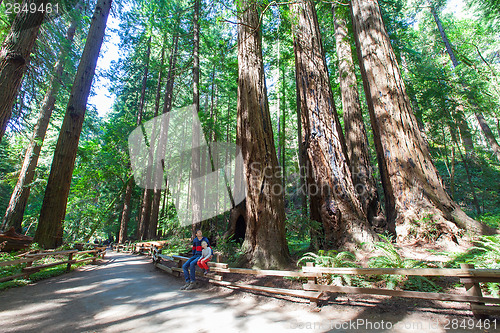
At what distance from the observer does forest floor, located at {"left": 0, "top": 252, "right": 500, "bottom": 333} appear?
3123mm

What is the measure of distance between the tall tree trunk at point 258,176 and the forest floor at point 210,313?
1.24 meters

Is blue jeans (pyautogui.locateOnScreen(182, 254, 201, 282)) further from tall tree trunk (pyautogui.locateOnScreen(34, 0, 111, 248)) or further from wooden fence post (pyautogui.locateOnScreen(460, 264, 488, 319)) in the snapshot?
tall tree trunk (pyautogui.locateOnScreen(34, 0, 111, 248))

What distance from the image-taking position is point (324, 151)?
6.52 metres

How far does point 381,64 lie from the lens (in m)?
6.79

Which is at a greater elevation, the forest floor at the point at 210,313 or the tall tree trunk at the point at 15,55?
the tall tree trunk at the point at 15,55

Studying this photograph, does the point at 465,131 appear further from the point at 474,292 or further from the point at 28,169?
the point at 28,169

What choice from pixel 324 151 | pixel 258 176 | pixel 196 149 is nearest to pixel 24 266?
pixel 258 176

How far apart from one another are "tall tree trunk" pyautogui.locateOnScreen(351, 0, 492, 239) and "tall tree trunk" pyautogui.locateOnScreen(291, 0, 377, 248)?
107 centimetres

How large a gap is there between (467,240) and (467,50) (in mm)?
25414

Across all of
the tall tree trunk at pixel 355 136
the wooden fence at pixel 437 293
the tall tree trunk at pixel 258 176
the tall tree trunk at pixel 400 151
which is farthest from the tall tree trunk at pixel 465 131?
the wooden fence at pixel 437 293

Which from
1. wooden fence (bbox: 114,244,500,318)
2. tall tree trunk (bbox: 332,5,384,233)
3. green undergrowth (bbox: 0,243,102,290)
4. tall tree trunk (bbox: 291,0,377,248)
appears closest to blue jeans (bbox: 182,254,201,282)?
wooden fence (bbox: 114,244,500,318)

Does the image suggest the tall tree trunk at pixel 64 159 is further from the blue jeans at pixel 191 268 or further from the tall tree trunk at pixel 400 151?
the tall tree trunk at pixel 400 151

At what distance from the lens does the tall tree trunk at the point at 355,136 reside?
8250 millimetres

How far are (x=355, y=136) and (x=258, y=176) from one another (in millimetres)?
5884
